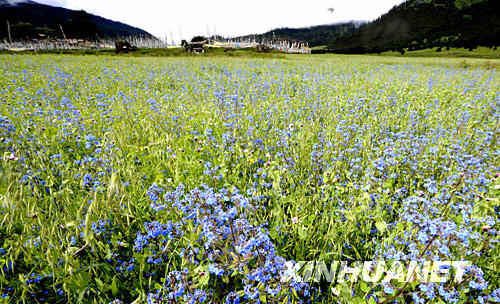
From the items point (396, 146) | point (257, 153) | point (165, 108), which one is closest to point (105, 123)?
point (165, 108)

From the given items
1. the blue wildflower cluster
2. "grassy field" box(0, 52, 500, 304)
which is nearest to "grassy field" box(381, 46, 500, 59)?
"grassy field" box(0, 52, 500, 304)

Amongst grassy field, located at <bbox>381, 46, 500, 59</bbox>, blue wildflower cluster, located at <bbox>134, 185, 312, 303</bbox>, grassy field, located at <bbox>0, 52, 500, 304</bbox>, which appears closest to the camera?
blue wildflower cluster, located at <bbox>134, 185, 312, 303</bbox>

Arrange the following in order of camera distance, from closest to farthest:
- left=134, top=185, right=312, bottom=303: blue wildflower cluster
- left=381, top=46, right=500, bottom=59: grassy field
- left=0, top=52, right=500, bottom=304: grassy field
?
left=134, top=185, right=312, bottom=303: blue wildflower cluster, left=0, top=52, right=500, bottom=304: grassy field, left=381, top=46, right=500, bottom=59: grassy field

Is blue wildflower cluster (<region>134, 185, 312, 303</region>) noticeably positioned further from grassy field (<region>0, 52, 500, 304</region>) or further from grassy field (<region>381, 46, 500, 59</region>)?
grassy field (<region>381, 46, 500, 59</region>)

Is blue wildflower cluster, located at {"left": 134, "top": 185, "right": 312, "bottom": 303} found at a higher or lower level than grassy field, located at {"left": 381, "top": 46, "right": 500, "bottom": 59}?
lower

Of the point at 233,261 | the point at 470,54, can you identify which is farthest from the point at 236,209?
→ the point at 470,54

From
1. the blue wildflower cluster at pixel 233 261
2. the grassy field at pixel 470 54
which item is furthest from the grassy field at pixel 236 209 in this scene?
the grassy field at pixel 470 54

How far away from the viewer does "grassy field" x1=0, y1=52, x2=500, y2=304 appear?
76.3 inches

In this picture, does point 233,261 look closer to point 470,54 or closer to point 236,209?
point 236,209

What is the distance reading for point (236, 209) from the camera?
6.18ft

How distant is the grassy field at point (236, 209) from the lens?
1.94 metres

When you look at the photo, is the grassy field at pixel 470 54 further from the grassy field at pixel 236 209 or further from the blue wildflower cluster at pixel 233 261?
the blue wildflower cluster at pixel 233 261

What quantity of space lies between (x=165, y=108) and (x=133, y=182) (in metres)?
3.93

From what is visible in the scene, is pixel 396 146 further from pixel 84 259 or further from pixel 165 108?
pixel 165 108
